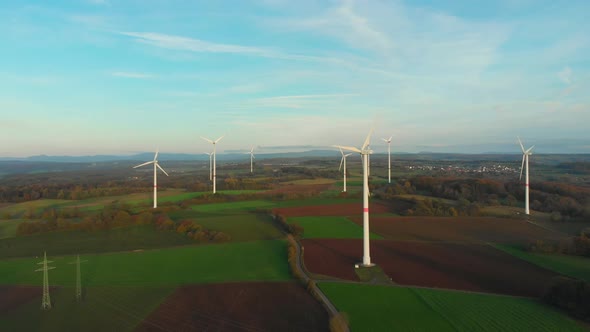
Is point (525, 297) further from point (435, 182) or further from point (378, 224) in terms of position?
point (435, 182)

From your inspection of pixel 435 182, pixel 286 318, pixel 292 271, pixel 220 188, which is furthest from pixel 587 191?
pixel 220 188

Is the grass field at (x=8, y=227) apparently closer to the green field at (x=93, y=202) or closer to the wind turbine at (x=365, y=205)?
the green field at (x=93, y=202)

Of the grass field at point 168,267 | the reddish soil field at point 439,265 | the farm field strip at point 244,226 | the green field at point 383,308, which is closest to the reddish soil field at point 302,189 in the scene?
the farm field strip at point 244,226

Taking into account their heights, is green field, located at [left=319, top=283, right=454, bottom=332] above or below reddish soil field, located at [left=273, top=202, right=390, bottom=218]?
above

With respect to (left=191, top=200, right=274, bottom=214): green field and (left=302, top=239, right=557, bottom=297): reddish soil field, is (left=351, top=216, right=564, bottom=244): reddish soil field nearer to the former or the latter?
(left=302, top=239, right=557, bottom=297): reddish soil field

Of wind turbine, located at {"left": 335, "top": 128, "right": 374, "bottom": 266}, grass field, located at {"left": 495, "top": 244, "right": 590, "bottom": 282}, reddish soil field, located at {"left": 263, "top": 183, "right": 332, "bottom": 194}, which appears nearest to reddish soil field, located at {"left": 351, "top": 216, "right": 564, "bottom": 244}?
grass field, located at {"left": 495, "top": 244, "right": 590, "bottom": 282}

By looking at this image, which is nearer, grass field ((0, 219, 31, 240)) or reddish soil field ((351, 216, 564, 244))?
reddish soil field ((351, 216, 564, 244))

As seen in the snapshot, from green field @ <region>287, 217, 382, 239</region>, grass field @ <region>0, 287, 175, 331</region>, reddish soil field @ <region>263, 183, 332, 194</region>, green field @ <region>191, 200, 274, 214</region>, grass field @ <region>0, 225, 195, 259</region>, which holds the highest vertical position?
reddish soil field @ <region>263, 183, 332, 194</region>
